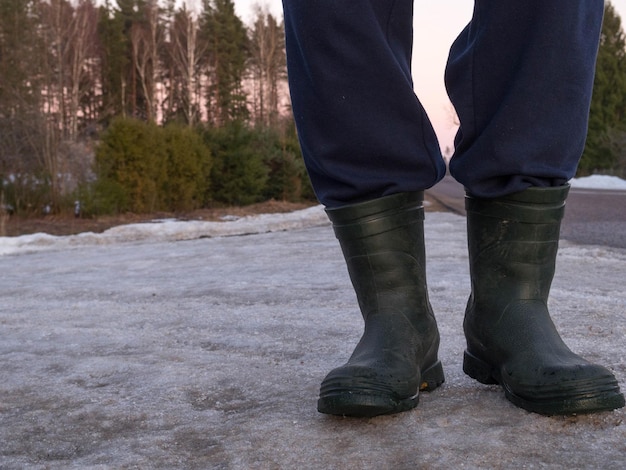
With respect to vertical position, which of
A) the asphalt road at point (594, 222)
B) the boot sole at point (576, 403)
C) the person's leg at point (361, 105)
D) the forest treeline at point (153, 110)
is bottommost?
the asphalt road at point (594, 222)

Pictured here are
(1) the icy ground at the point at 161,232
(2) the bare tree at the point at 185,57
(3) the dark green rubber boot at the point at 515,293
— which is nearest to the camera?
(3) the dark green rubber boot at the point at 515,293

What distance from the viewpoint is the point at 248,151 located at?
955cm

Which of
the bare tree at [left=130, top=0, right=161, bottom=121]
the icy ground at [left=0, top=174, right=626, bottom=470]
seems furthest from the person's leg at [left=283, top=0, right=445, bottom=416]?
the bare tree at [left=130, top=0, right=161, bottom=121]

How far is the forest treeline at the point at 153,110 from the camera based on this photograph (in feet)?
27.0

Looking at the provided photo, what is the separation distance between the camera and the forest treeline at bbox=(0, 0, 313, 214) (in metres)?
8.14

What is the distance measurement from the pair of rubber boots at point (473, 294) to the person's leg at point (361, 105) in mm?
36

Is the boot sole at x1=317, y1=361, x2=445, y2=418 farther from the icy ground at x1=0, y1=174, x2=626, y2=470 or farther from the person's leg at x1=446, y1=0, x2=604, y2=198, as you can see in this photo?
the person's leg at x1=446, y1=0, x2=604, y2=198

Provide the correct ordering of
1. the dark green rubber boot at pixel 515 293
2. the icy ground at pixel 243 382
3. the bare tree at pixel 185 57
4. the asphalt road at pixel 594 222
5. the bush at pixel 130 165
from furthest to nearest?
1. the bare tree at pixel 185 57
2. the bush at pixel 130 165
3. the asphalt road at pixel 594 222
4. the dark green rubber boot at pixel 515 293
5. the icy ground at pixel 243 382

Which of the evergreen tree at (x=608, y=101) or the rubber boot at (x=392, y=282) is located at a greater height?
the evergreen tree at (x=608, y=101)

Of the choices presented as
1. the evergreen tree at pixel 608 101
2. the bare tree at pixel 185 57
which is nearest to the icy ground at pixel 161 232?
the bare tree at pixel 185 57

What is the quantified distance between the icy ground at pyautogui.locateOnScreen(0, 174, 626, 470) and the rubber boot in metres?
0.07

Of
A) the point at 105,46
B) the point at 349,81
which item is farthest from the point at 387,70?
the point at 105,46

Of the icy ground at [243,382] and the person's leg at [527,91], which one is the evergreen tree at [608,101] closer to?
the icy ground at [243,382]

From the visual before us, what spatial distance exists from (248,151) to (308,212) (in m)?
2.23
